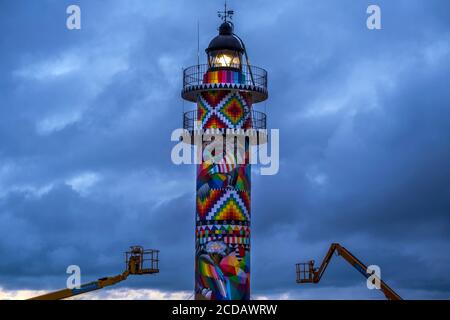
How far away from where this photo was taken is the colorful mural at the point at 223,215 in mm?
97000

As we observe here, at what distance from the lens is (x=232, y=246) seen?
9706cm

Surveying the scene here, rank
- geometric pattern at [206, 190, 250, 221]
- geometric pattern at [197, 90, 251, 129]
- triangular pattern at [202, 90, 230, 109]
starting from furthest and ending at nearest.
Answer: triangular pattern at [202, 90, 230, 109] → geometric pattern at [197, 90, 251, 129] → geometric pattern at [206, 190, 250, 221]

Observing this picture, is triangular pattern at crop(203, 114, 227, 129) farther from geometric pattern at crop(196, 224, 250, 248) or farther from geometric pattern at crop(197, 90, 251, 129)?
geometric pattern at crop(196, 224, 250, 248)

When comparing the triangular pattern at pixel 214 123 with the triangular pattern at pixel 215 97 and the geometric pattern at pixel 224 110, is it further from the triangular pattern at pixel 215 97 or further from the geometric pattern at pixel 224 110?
the triangular pattern at pixel 215 97

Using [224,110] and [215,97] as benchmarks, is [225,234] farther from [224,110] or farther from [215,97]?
[215,97]

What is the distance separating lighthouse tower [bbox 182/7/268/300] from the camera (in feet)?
318

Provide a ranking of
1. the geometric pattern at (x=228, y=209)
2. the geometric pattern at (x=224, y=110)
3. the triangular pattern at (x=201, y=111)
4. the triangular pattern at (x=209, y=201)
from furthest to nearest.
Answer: the triangular pattern at (x=201, y=111) < the geometric pattern at (x=224, y=110) < the triangular pattern at (x=209, y=201) < the geometric pattern at (x=228, y=209)

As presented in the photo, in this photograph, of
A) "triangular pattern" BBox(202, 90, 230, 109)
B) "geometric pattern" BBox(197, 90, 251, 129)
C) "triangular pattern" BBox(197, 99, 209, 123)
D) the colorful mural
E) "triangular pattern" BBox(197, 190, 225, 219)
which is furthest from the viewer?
"triangular pattern" BBox(197, 99, 209, 123)

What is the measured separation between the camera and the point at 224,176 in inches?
3846

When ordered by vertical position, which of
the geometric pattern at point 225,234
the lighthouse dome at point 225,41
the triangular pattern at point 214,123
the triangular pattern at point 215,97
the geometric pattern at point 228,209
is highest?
the lighthouse dome at point 225,41

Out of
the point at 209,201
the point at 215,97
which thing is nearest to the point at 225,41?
the point at 215,97
